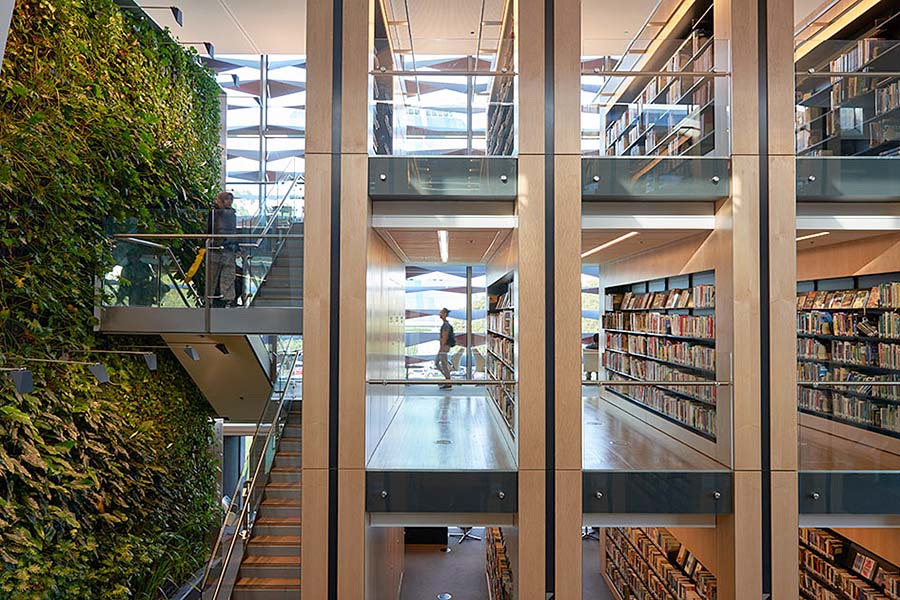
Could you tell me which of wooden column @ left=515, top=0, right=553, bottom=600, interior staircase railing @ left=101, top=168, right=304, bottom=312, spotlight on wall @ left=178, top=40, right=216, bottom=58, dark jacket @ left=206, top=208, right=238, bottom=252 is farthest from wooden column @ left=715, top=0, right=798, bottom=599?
spotlight on wall @ left=178, top=40, right=216, bottom=58

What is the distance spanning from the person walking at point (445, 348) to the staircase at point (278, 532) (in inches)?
55.8

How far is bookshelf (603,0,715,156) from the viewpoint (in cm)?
501

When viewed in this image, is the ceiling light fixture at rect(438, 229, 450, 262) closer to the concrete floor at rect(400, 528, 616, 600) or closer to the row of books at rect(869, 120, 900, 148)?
the row of books at rect(869, 120, 900, 148)

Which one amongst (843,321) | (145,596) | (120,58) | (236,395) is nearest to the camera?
(843,321)

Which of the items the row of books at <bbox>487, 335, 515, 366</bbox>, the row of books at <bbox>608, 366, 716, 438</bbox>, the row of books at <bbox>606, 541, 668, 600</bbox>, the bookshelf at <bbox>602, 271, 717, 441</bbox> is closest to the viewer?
the row of books at <bbox>608, 366, 716, 438</bbox>

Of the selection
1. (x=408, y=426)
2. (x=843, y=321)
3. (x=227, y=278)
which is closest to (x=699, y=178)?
(x=843, y=321)

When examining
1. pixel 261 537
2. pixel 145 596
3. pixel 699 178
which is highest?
pixel 699 178

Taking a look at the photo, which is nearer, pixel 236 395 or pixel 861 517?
pixel 861 517

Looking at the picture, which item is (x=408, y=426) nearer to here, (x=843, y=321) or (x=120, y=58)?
(x=843, y=321)

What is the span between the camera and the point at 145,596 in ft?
20.4

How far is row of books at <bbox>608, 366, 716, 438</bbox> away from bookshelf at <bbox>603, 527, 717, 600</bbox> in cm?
141

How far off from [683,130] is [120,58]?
602 centimetres

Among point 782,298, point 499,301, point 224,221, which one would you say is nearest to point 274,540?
point 499,301

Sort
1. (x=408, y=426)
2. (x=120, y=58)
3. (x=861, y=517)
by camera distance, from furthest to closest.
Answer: (x=120, y=58) < (x=408, y=426) < (x=861, y=517)
